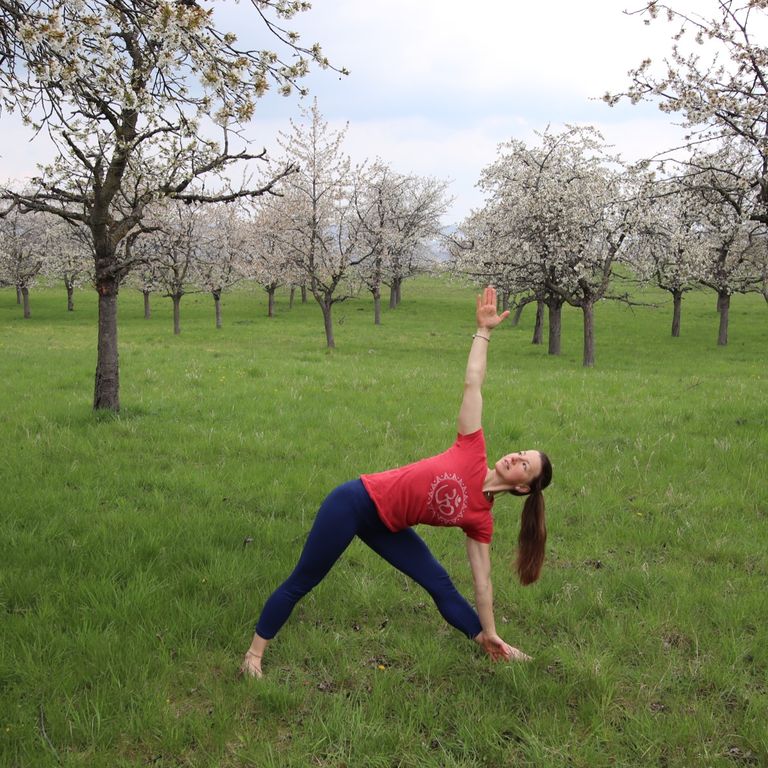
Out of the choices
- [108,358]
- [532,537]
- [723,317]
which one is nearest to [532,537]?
[532,537]

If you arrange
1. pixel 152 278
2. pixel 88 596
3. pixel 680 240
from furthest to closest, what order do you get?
pixel 152 278, pixel 680 240, pixel 88 596

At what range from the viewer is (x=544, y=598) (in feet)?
16.9

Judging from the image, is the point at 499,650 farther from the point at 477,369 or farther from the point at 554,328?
the point at 554,328

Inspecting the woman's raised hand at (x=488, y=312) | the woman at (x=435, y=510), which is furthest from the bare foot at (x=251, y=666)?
the woman's raised hand at (x=488, y=312)

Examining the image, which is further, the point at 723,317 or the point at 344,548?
the point at 723,317

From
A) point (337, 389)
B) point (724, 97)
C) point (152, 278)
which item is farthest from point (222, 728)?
point (152, 278)

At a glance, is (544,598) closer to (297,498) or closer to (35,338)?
(297,498)

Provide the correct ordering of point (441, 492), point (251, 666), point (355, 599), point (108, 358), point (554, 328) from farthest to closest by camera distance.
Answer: point (554, 328), point (108, 358), point (355, 599), point (251, 666), point (441, 492)

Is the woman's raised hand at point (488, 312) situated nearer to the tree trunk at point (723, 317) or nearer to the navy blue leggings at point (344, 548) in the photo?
the navy blue leggings at point (344, 548)

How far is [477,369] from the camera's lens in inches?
161

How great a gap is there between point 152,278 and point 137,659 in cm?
3733

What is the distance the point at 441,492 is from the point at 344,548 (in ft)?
2.37

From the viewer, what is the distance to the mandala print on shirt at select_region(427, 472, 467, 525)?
3.90m

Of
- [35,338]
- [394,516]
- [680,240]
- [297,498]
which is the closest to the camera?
[394,516]
